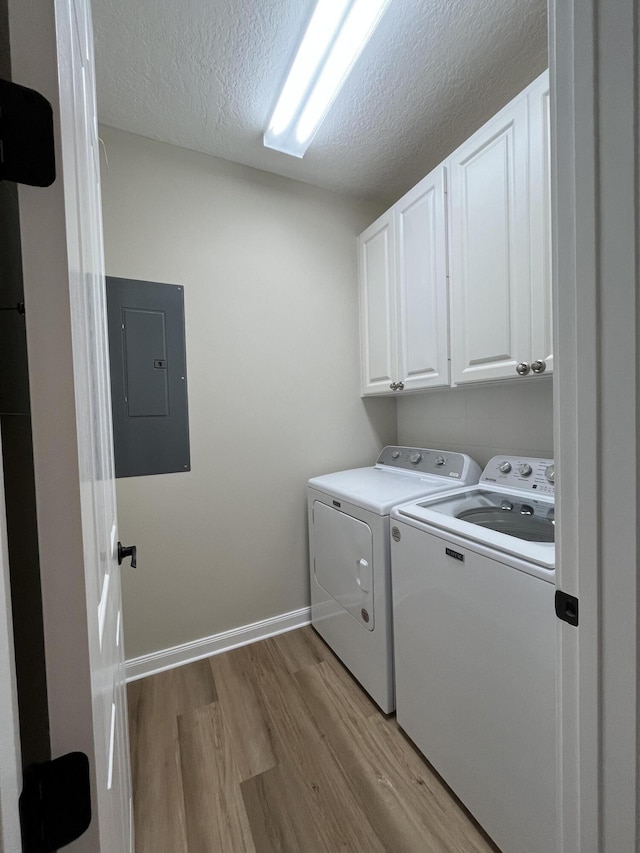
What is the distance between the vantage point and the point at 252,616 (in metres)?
2.01

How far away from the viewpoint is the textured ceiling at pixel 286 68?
1.20m

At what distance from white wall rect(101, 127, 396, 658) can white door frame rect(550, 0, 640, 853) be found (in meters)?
1.59

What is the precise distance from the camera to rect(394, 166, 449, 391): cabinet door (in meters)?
1.61

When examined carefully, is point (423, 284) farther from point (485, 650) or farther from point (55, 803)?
point (55, 803)

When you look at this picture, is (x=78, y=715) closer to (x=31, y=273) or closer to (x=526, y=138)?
(x=31, y=273)

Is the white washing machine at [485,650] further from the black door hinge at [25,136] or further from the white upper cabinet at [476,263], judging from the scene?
the black door hinge at [25,136]

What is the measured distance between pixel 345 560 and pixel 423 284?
1.43 metres

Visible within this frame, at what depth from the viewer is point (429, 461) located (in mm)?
1961

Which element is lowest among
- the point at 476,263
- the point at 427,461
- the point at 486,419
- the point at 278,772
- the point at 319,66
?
the point at 278,772

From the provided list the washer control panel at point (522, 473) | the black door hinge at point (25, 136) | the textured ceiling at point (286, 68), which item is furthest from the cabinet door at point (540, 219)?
the black door hinge at point (25, 136)

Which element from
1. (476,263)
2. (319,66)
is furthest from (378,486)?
(319,66)

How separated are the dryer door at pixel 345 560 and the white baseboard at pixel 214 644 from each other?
380 millimetres

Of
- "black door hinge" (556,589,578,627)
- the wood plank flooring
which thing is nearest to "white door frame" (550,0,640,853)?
"black door hinge" (556,589,578,627)

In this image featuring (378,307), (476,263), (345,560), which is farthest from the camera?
(378,307)
